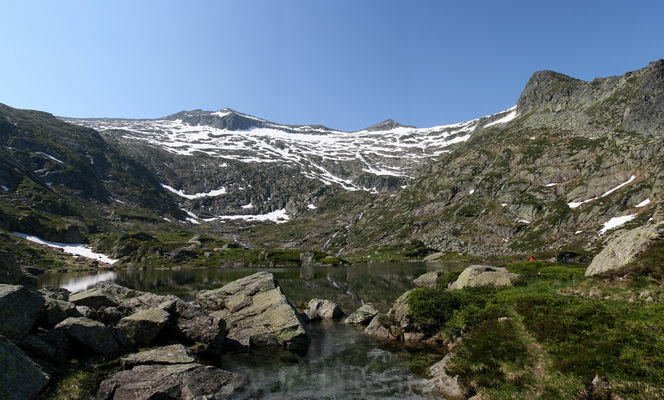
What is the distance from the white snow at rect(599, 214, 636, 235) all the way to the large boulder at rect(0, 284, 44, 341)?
18049cm

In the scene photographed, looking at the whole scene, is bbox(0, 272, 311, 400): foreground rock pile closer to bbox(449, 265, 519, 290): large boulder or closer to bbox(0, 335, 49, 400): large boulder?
bbox(0, 335, 49, 400): large boulder

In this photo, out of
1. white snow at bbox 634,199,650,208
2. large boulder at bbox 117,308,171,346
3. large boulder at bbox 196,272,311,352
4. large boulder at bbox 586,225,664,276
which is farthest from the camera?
white snow at bbox 634,199,650,208

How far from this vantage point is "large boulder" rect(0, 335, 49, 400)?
14.9 m

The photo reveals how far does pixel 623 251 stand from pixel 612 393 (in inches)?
915

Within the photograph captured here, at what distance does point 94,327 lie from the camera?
2328cm

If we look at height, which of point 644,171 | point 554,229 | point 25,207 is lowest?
point 554,229

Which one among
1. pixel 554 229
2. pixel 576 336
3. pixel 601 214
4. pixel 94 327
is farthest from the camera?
pixel 554 229

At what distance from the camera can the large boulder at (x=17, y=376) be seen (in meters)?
Result: 14.9

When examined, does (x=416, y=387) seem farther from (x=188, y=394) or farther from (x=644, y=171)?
(x=644, y=171)

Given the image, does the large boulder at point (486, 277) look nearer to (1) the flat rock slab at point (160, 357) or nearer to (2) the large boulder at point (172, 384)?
(2) the large boulder at point (172, 384)

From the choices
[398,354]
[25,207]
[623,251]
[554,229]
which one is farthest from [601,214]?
[25,207]

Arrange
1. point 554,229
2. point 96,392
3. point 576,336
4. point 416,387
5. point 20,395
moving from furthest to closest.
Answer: point 554,229
point 416,387
point 96,392
point 576,336
point 20,395

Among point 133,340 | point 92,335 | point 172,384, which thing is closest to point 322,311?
point 133,340

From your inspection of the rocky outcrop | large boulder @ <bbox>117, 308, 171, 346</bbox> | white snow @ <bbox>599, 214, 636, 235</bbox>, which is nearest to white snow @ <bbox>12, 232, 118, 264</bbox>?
large boulder @ <bbox>117, 308, 171, 346</bbox>
